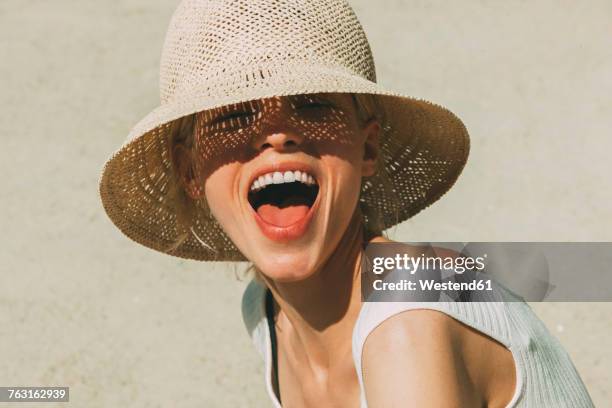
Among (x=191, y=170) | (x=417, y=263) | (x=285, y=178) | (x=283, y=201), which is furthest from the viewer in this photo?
(x=191, y=170)

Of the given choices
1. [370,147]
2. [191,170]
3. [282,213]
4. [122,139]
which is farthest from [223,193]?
[122,139]

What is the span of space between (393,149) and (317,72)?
1.89 feet

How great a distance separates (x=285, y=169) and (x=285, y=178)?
18 mm

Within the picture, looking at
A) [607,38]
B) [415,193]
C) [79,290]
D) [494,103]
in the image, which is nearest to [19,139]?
[79,290]

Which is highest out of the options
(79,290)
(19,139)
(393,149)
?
(19,139)

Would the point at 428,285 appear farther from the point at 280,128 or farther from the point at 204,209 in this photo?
the point at 204,209

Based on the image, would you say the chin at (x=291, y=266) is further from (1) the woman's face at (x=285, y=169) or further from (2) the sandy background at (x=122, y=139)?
(2) the sandy background at (x=122, y=139)

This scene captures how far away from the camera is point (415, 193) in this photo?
2.42 metres

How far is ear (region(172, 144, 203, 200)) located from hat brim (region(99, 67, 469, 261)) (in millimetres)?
73

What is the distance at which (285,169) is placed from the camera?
5.78 feet

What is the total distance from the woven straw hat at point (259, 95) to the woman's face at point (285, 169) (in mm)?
77

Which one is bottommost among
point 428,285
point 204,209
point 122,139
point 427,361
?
point 427,361

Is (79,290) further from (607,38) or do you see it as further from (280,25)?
(607,38)

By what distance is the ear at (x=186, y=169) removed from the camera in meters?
2.07
